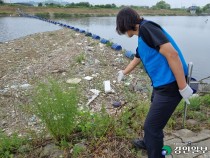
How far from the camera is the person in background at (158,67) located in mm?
1876

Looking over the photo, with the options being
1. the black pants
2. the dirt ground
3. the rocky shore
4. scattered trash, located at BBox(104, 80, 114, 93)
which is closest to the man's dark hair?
the black pants

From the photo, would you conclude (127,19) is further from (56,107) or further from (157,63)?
(56,107)

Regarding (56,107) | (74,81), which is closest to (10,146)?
(56,107)

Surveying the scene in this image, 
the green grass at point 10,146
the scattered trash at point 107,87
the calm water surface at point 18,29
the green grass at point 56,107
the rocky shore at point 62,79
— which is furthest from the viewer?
the calm water surface at point 18,29

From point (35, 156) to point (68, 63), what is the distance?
396cm

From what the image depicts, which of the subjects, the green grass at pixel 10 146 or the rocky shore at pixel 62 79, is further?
the rocky shore at pixel 62 79

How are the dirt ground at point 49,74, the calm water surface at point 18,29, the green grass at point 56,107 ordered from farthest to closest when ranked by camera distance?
the calm water surface at point 18,29 → the dirt ground at point 49,74 → the green grass at point 56,107

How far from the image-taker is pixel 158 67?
6.61 ft

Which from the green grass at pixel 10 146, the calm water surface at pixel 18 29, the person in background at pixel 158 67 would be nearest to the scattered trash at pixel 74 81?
the green grass at pixel 10 146

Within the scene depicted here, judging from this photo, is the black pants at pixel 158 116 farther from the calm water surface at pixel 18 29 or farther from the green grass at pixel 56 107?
the calm water surface at pixel 18 29

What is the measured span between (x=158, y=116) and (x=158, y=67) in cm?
41

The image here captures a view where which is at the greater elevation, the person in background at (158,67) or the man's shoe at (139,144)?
the person in background at (158,67)

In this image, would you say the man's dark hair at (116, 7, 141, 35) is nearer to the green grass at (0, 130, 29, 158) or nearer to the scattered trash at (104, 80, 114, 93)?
the green grass at (0, 130, 29, 158)

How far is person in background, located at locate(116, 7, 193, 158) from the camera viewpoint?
1876mm
